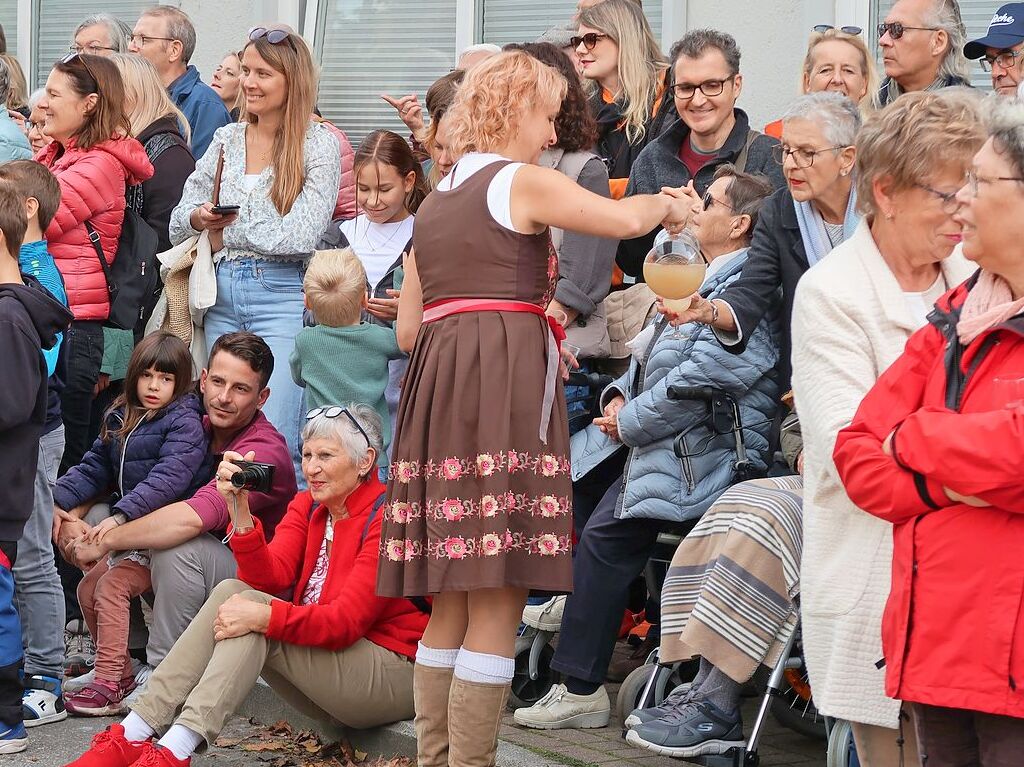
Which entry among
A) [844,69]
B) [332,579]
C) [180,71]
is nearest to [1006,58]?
[844,69]

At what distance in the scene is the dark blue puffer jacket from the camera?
6.02 m

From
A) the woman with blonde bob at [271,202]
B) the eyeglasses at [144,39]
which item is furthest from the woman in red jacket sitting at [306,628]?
the eyeglasses at [144,39]

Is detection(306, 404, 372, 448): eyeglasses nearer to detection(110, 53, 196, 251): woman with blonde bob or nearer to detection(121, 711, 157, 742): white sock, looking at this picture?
detection(121, 711, 157, 742): white sock

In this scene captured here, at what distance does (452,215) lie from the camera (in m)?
4.12

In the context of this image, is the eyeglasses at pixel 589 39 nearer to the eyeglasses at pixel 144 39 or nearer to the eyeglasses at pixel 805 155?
the eyeglasses at pixel 805 155

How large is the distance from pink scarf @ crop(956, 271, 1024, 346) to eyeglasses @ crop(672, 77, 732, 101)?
10.7ft

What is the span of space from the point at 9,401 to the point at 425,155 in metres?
2.60

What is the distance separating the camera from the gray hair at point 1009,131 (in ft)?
9.07

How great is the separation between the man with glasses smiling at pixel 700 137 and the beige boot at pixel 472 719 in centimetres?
248

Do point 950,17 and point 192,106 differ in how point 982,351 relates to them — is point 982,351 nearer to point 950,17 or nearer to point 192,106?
point 950,17

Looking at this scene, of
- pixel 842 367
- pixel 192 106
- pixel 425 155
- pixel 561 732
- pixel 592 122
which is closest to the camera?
pixel 842 367

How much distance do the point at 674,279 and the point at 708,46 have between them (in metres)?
2.22

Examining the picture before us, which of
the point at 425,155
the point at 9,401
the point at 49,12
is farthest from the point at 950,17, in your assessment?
the point at 49,12

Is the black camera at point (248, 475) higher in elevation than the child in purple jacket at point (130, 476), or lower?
higher
